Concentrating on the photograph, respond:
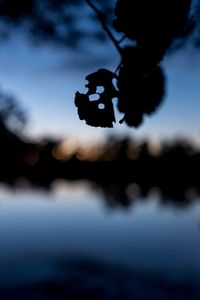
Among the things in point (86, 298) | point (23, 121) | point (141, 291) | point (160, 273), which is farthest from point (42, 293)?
point (23, 121)

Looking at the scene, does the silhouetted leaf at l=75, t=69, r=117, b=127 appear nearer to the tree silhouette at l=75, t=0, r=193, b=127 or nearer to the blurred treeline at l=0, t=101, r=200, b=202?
the tree silhouette at l=75, t=0, r=193, b=127

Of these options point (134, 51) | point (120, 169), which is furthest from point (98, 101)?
point (120, 169)

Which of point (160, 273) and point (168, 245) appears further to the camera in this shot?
point (168, 245)

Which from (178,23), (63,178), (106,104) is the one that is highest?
(63,178)

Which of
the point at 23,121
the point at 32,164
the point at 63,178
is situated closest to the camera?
the point at 23,121

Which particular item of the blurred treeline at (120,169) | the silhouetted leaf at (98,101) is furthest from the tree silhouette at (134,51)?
the blurred treeline at (120,169)

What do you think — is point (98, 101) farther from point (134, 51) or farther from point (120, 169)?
point (120, 169)

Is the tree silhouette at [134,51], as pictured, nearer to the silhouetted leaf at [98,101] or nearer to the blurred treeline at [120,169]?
the silhouetted leaf at [98,101]

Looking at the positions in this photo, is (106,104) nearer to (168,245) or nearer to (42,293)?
(42,293)

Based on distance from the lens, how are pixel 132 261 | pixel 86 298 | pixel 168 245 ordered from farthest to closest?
pixel 168 245 → pixel 132 261 → pixel 86 298
